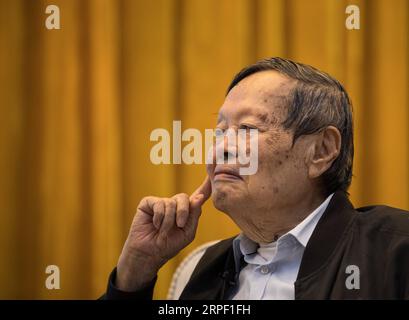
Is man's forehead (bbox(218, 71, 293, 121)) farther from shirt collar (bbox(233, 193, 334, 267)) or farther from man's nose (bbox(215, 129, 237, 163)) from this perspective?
shirt collar (bbox(233, 193, 334, 267))

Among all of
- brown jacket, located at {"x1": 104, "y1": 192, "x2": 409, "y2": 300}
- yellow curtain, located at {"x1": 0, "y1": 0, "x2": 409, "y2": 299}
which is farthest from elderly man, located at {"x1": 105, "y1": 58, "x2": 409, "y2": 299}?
yellow curtain, located at {"x1": 0, "y1": 0, "x2": 409, "y2": 299}

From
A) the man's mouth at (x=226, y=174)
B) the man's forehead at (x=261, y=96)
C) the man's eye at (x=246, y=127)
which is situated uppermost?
the man's forehead at (x=261, y=96)

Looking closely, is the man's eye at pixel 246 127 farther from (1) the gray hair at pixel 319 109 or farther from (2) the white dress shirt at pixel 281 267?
(2) the white dress shirt at pixel 281 267

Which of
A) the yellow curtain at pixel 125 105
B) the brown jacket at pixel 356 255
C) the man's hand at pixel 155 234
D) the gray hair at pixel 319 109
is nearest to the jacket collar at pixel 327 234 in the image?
the brown jacket at pixel 356 255

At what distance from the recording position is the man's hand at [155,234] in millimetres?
1385

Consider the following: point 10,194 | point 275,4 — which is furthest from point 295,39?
point 10,194

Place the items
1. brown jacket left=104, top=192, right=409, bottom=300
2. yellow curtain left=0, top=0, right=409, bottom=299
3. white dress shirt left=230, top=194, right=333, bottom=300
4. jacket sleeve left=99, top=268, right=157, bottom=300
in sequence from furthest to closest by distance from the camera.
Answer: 1. yellow curtain left=0, top=0, right=409, bottom=299
2. jacket sleeve left=99, top=268, right=157, bottom=300
3. white dress shirt left=230, top=194, right=333, bottom=300
4. brown jacket left=104, top=192, right=409, bottom=300

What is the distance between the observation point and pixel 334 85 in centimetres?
135

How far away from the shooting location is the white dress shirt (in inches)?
48.9

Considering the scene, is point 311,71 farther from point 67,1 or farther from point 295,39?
point 67,1

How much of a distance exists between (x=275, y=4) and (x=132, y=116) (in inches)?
26.1

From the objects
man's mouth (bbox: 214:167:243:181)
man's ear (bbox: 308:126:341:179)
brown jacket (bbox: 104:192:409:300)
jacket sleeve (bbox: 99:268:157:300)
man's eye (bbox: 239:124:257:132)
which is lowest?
jacket sleeve (bbox: 99:268:157:300)

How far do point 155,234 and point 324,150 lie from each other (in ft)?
1.67

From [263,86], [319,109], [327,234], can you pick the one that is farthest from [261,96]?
[327,234]
